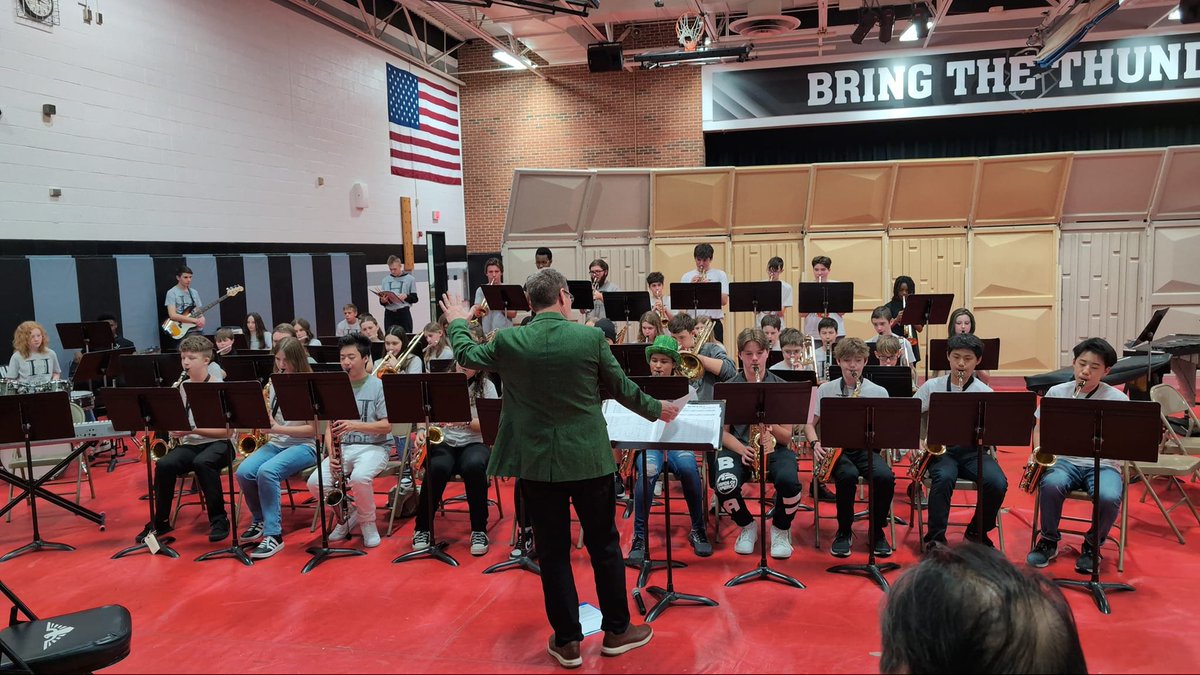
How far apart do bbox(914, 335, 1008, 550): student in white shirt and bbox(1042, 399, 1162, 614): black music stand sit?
0.63 metres

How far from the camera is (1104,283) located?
12.1 meters

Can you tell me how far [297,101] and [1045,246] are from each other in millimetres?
12559

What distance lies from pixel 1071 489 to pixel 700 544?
2553 mm

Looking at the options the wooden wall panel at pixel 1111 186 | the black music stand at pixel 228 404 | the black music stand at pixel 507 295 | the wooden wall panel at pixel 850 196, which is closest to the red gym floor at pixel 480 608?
the black music stand at pixel 228 404

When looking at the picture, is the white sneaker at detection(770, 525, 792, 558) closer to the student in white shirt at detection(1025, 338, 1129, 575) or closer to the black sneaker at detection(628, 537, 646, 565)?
the black sneaker at detection(628, 537, 646, 565)

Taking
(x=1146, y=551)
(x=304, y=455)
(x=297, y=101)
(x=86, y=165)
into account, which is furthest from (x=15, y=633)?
(x=297, y=101)

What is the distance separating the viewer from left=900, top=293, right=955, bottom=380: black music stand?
8945 mm

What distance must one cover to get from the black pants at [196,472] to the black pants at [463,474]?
1.68m

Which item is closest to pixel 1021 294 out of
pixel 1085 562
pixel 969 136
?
pixel 969 136

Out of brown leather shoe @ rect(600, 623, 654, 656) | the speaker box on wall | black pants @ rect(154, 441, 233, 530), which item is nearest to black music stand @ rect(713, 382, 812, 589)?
brown leather shoe @ rect(600, 623, 654, 656)

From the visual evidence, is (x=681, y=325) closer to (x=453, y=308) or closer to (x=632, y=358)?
(x=632, y=358)

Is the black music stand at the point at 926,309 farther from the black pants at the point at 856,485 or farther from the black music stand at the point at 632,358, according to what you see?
the black pants at the point at 856,485

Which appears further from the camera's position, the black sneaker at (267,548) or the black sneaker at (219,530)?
the black sneaker at (219,530)

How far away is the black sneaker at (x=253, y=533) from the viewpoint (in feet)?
20.4
